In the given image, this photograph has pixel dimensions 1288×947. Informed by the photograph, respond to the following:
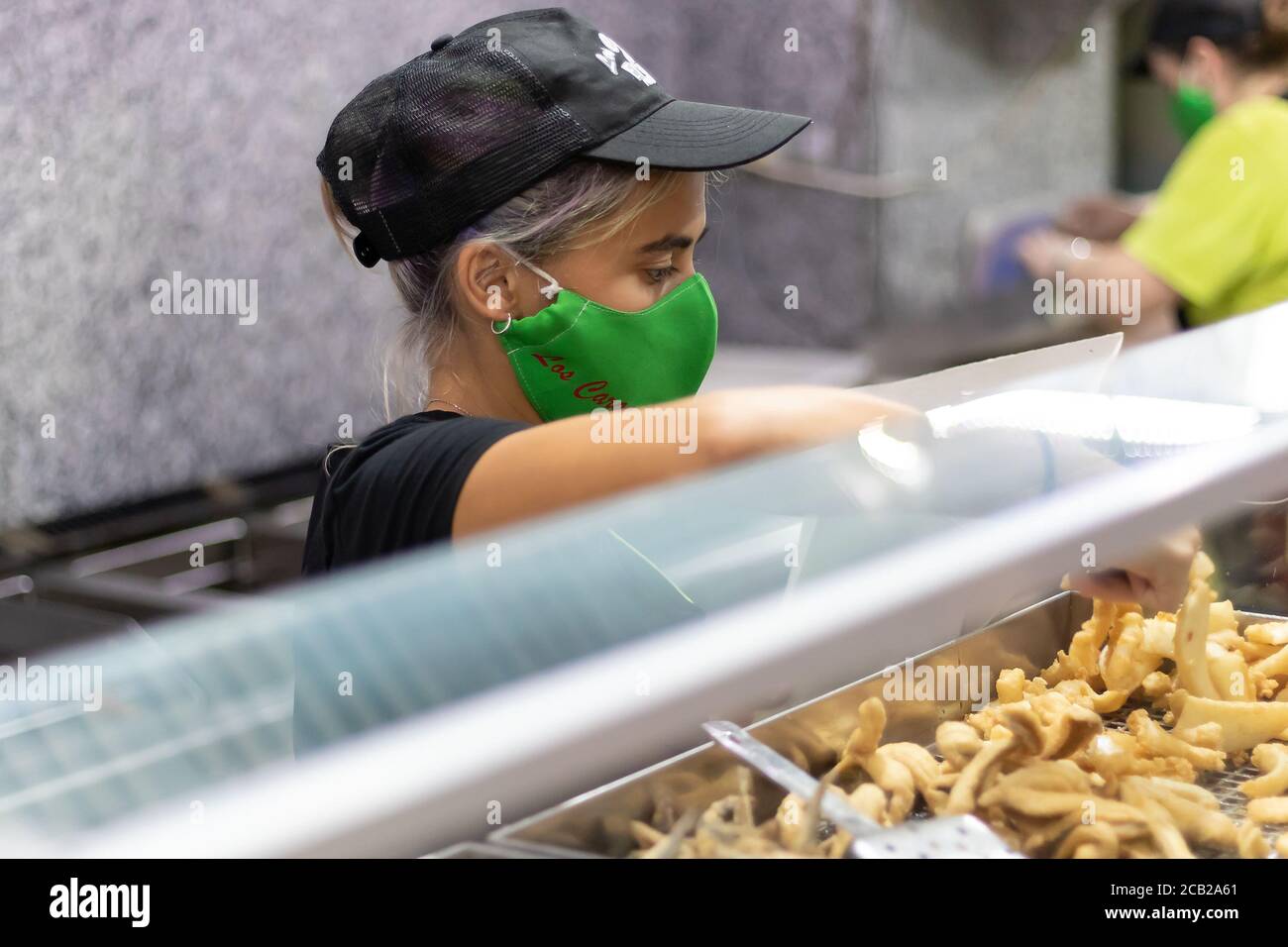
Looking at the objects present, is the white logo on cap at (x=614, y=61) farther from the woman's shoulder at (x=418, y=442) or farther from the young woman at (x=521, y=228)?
the woman's shoulder at (x=418, y=442)

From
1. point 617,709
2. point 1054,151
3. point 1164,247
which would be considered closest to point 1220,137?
point 1164,247

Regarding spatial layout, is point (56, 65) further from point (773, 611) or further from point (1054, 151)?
point (1054, 151)

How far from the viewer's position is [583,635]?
25.3 inches

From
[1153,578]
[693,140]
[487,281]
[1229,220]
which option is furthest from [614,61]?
[1229,220]

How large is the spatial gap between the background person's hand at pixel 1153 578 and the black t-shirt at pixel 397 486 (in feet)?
1.40

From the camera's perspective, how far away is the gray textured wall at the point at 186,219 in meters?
2.56

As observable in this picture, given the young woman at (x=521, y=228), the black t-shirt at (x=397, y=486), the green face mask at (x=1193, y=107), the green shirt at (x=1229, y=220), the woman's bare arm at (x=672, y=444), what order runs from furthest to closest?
the green face mask at (x=1193, y=107) → the green shirt at (x=1229, y=220) → the young woman at (x=521, y=228) → the black t-shirt at (x=397, y=486) → the woman's bare arm at (x=672, y=444)

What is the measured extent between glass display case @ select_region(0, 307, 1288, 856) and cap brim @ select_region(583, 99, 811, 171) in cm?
32

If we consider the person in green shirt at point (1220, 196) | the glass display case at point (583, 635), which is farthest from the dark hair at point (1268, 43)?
the glass display case at point (583, 635)

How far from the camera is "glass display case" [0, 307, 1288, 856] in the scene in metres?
0.48

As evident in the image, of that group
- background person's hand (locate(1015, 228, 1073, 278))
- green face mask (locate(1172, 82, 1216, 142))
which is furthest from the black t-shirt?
background person's hand (locate(1015, 228, 1073, 278))

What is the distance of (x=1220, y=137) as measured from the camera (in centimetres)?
218

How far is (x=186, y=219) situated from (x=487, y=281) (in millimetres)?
1850

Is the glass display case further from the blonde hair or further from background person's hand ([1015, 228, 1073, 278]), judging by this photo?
background person's hand ([1015, 228, 1073, 278])
